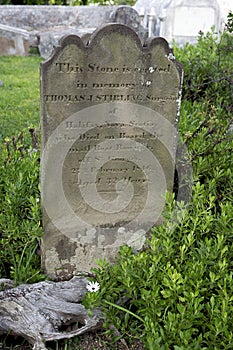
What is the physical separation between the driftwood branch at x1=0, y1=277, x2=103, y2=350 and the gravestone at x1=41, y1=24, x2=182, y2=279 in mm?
434

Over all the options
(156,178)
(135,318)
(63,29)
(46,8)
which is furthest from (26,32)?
(135,318)

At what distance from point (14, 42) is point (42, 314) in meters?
9.57

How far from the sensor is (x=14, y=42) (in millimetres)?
11289

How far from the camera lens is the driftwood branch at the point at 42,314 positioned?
2.67 m

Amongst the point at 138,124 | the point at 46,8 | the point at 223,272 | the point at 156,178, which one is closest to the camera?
the point at 223,272

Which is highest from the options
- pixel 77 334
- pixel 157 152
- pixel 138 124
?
pixel 138 124

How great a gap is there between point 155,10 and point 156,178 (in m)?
9.54

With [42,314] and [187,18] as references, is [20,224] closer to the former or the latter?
[42,314]

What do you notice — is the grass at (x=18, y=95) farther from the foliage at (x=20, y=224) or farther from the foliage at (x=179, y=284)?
the foliage at (x=179, y=284)

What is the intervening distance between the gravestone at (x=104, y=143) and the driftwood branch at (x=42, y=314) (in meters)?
0.43

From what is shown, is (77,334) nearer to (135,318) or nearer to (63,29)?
(135,318)

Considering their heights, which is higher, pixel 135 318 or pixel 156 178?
pixel 156 178

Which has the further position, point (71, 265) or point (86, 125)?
point (71, 265)

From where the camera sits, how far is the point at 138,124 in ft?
10.2
